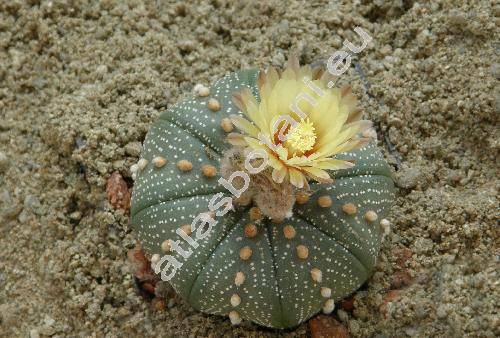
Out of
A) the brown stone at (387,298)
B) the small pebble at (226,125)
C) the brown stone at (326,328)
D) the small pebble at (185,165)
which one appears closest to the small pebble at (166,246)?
the small pebble at (185,165)

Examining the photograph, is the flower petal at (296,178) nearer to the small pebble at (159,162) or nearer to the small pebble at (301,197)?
the small pebble at (301,197)

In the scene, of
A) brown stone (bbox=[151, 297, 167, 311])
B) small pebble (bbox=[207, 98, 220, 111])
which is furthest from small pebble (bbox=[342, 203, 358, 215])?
brown stone (bbox=[151, 297, 167, 311])

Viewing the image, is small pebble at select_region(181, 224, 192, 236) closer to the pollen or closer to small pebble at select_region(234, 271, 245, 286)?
small pebble at select_region(234, 271, 245, 286)

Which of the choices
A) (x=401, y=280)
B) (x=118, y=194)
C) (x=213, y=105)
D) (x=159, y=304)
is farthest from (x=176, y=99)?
(x=401, y=280)

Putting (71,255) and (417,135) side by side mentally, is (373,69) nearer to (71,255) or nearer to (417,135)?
(417,135)

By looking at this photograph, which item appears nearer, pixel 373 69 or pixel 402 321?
pixel 402 321

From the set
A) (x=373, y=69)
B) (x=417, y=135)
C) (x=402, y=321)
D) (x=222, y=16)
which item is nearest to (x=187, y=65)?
(x=222, y=16)
